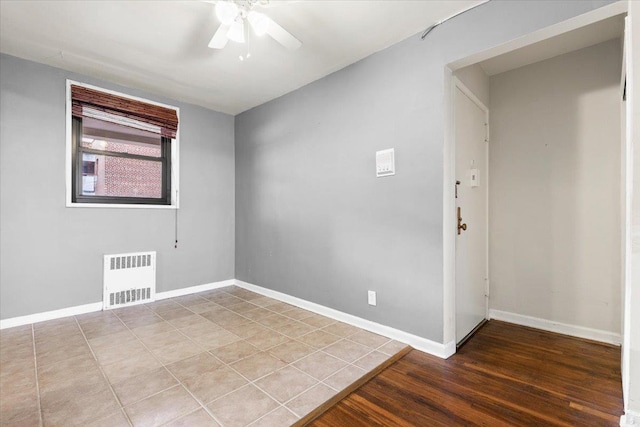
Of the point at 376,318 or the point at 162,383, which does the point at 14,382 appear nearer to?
the point at 162,383

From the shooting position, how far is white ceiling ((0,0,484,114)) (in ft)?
6.91

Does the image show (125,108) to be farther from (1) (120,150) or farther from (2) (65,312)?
(2) (65,312)

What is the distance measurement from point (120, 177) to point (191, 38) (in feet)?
6.41

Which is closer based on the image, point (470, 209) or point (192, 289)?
point (470, 209)

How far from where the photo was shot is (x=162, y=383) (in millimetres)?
1876

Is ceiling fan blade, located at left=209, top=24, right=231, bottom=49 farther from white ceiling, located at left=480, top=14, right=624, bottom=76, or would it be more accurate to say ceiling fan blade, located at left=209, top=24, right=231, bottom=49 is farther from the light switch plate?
white ceiling, located at left=480, top=14, right=624, bottom=76

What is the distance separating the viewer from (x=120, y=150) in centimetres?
348

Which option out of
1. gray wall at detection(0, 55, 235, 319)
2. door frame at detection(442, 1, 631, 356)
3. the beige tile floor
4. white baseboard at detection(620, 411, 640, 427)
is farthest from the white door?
gray wall at detection(0, 55, 235, 319)

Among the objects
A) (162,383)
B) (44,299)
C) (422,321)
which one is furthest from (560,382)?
(44,299)

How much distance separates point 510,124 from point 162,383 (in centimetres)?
373

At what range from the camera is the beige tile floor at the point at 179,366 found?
161 cm

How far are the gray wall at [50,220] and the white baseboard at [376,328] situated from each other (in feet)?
4.99

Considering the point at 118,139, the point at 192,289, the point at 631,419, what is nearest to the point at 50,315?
the point at 192,289

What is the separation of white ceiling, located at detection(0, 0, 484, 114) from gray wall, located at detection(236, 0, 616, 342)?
236 mm
